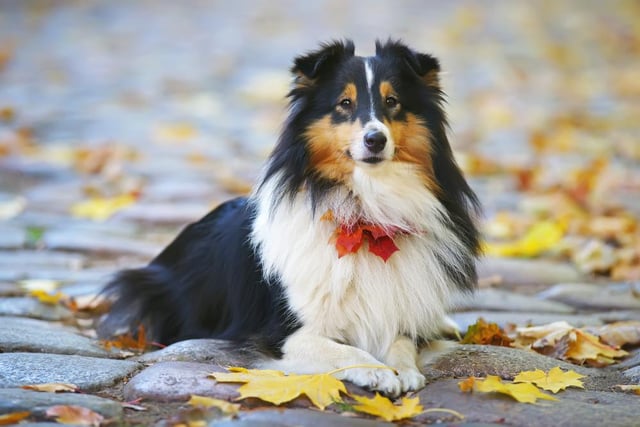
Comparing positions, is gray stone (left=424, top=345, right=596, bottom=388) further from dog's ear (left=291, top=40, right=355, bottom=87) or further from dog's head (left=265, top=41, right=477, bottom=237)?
dog's ear (left=291, top=40, right=355, bottom=87)

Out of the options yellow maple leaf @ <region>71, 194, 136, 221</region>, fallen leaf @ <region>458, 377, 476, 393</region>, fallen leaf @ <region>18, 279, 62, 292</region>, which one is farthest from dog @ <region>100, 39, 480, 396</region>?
yellow maple leaf @ <region>71, 194, 136, 221</region>

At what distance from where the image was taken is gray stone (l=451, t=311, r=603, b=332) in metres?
4.43

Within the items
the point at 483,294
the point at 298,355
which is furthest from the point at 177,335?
the point at 483,294

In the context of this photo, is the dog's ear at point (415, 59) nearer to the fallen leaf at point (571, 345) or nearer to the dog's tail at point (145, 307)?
the fallen leaf at point (571, 345)

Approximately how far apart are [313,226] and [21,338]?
4.29 feet

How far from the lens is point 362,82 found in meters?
3.78

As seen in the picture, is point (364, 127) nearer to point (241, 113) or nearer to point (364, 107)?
point (364, 107)

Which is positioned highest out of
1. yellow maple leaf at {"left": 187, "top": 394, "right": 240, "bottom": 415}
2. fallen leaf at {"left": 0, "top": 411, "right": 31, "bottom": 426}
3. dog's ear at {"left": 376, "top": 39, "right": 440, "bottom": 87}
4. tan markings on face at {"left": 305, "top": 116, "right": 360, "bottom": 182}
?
dog's ear at {"left": 376, "top": 39, "right": 440, "bottom": 87}

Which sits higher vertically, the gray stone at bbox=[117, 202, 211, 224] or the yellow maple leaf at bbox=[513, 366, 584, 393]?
the gray stone at bbox=[117, 202, 211, 224]

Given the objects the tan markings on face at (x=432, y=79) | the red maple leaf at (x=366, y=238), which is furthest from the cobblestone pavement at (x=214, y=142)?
the tan markings on face at (x=432, y=79)

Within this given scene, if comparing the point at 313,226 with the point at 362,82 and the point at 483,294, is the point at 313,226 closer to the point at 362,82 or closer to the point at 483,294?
the point at 362,82

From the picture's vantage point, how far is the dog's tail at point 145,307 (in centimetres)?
429

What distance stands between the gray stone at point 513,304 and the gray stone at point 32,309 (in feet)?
6.99

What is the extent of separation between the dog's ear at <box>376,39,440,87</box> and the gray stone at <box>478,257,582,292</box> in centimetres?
175
